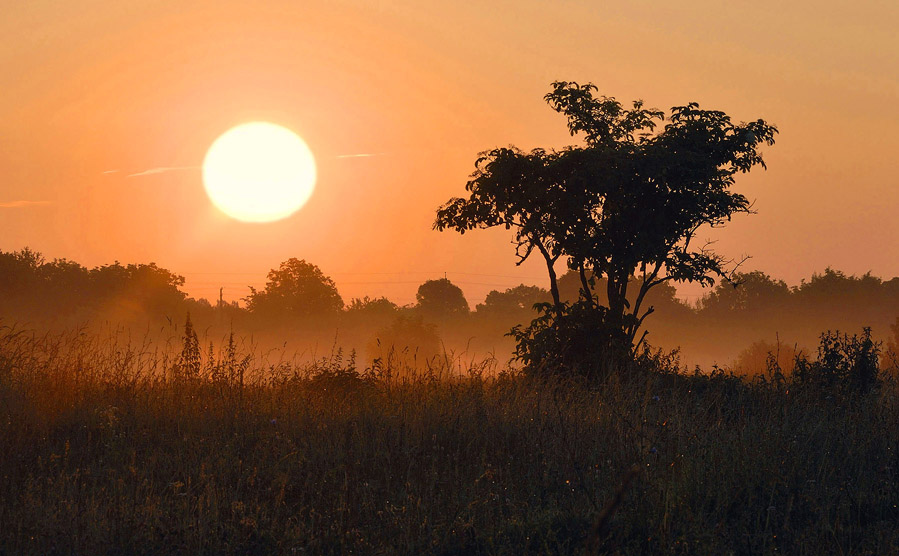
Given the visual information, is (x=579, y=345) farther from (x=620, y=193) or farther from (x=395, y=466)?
(x=395, y=466)

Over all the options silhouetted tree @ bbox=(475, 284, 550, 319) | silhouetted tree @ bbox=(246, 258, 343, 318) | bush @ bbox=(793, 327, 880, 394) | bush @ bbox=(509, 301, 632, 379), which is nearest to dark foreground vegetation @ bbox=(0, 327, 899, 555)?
bush @ bbox=(793, 327, 880, 394)

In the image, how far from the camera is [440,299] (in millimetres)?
83125

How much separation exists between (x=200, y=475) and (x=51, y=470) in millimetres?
1467

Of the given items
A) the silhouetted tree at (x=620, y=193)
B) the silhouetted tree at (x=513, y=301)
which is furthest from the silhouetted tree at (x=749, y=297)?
the silhouetted tree at (x=620, y=193)

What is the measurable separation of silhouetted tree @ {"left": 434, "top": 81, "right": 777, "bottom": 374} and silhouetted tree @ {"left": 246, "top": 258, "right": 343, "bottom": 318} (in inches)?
Result: 2365

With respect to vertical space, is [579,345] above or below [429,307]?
below

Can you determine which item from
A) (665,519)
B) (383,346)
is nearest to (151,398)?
(665,519)

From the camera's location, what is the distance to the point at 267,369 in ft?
36.9

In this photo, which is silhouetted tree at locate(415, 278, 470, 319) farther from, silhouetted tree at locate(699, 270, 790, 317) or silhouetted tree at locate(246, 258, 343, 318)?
silhouetted tree at locate(699, 270, 790, 317)

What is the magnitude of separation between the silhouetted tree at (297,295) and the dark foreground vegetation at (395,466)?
216 feet

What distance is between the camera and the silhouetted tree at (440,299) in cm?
8256

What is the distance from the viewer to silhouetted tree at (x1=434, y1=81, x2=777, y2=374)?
16.9m

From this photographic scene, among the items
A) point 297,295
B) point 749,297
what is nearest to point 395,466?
point 297,295

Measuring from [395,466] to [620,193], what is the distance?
11.1 m
